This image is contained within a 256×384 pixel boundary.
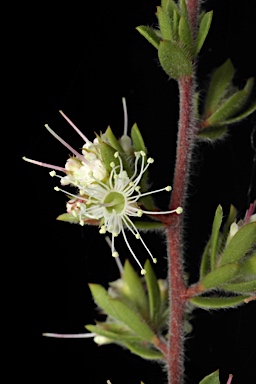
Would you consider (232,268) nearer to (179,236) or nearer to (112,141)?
(179,236)

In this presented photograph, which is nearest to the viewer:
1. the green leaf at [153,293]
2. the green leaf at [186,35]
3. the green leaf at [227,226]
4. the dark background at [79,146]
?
the green leaf at [186,35]

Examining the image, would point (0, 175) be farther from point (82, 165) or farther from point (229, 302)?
point (229, 302)

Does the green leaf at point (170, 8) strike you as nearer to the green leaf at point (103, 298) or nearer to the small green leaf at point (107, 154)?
the small green leaf at point (107, 154)

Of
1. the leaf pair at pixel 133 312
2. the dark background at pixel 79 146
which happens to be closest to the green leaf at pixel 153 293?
the leaf pair at pixel 133 312

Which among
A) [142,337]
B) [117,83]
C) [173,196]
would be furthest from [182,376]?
[117,83]

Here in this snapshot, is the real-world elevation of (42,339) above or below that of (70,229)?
below

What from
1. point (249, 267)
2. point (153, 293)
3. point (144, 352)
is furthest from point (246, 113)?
point (144, 352)
